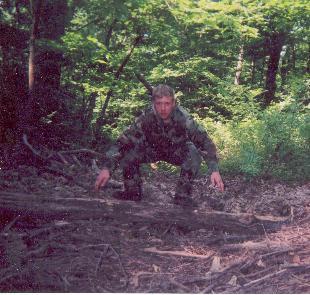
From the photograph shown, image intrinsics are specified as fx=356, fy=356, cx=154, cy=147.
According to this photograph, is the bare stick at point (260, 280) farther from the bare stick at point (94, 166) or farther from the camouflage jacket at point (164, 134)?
the bare stick at point (94, 166)

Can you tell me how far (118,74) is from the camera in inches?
239

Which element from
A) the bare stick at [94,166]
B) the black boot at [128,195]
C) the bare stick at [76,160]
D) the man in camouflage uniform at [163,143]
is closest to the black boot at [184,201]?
the man in camouflage uniform at [163,143]

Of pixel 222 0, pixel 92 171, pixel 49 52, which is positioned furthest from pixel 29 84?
pixel 222 0

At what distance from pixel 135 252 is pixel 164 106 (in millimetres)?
1661

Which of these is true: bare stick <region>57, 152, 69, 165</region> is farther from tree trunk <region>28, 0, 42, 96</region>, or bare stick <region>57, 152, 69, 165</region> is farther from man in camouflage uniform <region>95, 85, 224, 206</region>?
man in camouflage uniform <region>95, 85, 224, 206</region>

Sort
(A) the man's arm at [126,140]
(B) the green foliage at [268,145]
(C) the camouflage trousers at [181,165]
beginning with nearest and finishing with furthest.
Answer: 1. (A) the man's arm at [126,140]
2. (C) the camouflage trousers at [181,165]
3. (B) the green foliage at [268,145]

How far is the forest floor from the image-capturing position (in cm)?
255

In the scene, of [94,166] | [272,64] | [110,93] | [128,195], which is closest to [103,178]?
[128,195]

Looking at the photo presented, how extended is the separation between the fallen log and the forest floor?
1 cm

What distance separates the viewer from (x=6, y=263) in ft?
8.89

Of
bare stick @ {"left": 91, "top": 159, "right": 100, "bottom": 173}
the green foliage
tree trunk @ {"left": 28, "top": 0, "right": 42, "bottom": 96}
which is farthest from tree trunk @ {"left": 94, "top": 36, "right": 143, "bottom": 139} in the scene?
the green foliage

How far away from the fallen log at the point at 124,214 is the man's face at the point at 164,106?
106 centimetres

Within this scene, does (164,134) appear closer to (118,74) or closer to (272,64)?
(118,74)

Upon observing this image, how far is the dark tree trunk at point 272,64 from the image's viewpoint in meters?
8.75
